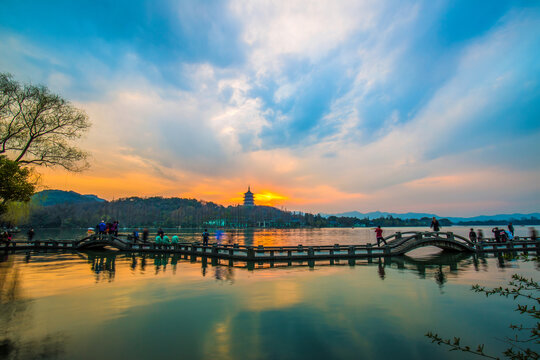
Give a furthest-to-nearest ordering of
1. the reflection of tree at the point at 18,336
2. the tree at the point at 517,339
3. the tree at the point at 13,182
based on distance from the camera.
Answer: the tree at the point at 13,182 < the reflection of tree at the point at 18,336 < the tree at the point at 517,339

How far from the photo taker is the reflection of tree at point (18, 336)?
5.79m

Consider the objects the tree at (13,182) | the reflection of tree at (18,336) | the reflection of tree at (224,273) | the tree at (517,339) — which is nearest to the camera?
the tree at (517,339)

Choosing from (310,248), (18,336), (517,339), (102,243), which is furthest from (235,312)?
(102,243)

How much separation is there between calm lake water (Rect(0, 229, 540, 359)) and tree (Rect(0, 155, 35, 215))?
899 centimetres

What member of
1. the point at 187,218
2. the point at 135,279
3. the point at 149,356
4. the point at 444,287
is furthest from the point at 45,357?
the point at 187,218

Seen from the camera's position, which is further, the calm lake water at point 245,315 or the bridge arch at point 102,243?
the bridge arch at point 102,243

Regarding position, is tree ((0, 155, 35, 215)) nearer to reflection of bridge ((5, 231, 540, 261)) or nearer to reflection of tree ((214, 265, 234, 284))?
reflection of bridge ((5, 231, 540, 261))

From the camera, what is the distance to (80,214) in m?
166

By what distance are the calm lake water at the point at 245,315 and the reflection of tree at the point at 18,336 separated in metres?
0.02

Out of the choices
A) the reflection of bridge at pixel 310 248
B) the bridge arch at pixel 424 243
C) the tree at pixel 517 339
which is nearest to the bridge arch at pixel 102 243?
the reflection of bridge at pixel 310 248

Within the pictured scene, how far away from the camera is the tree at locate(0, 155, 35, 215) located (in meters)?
19.3

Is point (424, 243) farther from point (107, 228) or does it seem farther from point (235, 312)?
point (107, 228)

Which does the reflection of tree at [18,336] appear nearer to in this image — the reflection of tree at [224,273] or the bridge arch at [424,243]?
the reflection of tree at [224,273]

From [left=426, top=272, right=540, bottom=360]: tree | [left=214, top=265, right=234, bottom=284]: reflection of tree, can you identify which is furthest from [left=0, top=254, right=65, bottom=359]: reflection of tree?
[left=426, top=272, right=540, bottom=360]: tree
